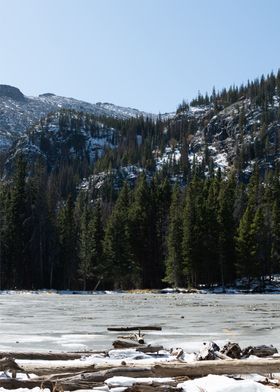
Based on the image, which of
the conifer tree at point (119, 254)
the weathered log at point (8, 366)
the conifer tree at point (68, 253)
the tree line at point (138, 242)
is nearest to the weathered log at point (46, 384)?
the weathered log at point (8, 366)

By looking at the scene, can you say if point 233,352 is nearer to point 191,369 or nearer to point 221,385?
point 191,369

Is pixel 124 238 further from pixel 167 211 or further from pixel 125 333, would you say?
pixel 125 333

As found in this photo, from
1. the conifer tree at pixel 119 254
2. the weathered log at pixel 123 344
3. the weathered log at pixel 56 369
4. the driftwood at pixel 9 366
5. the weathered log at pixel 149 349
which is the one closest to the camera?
the weathered log at pixel 56 369

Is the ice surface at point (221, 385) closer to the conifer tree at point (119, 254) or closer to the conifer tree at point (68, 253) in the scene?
the conifer tree at point (119, 254)

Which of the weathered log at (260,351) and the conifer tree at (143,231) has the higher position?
the conifer tree at (143,231)

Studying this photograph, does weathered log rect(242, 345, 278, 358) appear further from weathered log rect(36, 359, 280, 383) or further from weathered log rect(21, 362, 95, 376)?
weathered log rect(21, 362, 95, 376)

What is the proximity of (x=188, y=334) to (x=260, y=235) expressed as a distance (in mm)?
71191

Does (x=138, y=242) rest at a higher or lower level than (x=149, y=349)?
higher

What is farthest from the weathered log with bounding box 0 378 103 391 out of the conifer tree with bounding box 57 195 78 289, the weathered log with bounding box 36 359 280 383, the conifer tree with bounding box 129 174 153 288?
the conifer tree with bounding box 57 195 78 289

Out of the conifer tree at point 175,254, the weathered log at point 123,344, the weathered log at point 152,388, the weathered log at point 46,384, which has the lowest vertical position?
the weathered log at point 46,384

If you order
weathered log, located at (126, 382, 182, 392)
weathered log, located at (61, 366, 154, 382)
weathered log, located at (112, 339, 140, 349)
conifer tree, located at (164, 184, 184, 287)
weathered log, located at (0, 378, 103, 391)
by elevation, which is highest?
conifer tree, located at (164, 184, 184, 287)

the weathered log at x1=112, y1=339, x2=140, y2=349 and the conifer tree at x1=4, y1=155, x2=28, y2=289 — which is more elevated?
the conifer tree at x1=4, y1=155, x2=28, y2=289

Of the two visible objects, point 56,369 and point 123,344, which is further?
point 123,344

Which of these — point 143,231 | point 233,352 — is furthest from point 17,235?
point 233,352
